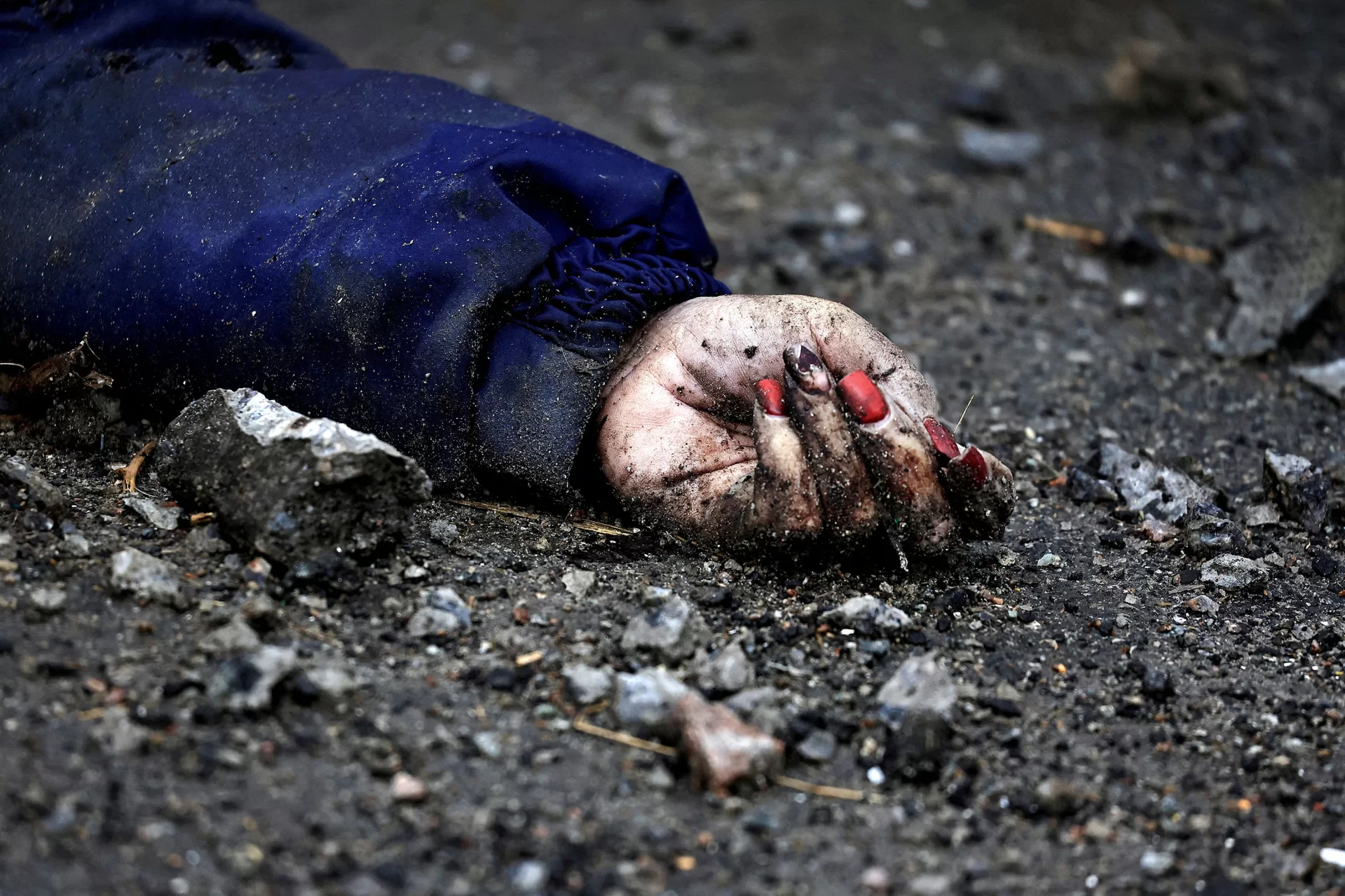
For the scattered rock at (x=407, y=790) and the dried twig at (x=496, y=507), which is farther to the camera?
the dried twig at (x=496, y=507)

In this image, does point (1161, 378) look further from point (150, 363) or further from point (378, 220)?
point (150, 363)

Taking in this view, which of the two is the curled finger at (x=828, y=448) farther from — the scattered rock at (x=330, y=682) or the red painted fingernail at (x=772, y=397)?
the scattered rock at (x=330, y=682)

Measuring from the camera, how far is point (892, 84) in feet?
17.0

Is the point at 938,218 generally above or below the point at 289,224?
below

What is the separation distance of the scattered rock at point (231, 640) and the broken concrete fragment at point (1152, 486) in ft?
6.27

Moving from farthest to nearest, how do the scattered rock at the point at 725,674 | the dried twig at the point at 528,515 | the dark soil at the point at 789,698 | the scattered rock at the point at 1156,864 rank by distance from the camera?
the dried twig at the point at 528,515 → the scattered rock at the point at 725,674 → the scattered rock at the point at 1156,864 → the dark soil at the point at 789,698

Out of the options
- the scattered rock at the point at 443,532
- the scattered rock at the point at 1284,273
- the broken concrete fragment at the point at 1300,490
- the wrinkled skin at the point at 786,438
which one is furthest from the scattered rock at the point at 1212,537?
the scattered rock at the point at 443,532

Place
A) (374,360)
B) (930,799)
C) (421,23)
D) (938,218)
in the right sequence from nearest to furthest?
(930,799)
(374,360)
(938,218)
(421,23)

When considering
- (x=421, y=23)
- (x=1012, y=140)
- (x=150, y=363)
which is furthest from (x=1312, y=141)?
(x=150, y=363)

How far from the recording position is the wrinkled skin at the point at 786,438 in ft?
7.13

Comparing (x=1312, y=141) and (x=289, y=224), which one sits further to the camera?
(x=1312, y=141)

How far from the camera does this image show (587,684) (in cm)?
192

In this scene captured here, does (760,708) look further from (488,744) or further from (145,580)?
(145,580)

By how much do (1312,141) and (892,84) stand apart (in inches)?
63.6
